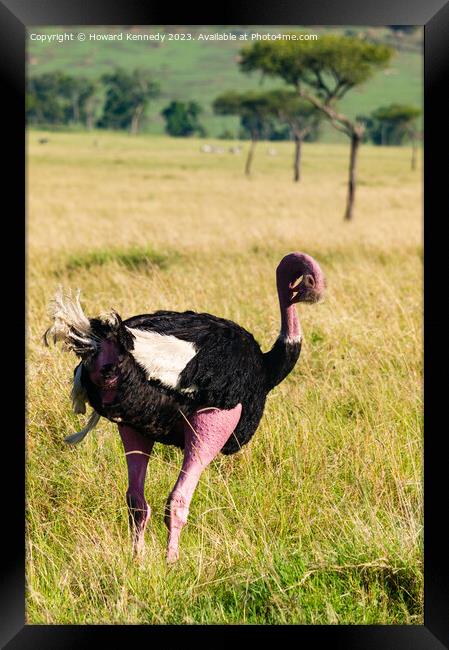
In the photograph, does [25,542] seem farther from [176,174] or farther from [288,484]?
[176,174]

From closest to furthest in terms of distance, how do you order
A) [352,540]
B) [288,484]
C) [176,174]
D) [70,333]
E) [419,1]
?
1. [70,333]
2. [419,1]
3. [352,540]
4. [288,484]
5. [176,174]

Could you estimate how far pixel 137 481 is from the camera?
9.50 ft

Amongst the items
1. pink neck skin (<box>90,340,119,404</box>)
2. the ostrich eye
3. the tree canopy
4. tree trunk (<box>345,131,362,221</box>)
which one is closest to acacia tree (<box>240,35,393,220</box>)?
the tree canopy

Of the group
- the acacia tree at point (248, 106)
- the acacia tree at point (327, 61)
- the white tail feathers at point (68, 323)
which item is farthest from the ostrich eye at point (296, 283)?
the acacia tree at point (248, 106)

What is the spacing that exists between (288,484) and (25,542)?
1.04 metres

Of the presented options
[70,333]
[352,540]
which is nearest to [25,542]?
[70,333]

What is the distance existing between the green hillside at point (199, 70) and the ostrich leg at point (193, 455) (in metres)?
57.6

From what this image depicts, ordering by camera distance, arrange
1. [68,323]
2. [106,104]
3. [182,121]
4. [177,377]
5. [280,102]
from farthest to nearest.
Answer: [106,104] < [182,121] < [280,102] < [177,377] < [68,323]

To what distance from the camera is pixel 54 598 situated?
284cm

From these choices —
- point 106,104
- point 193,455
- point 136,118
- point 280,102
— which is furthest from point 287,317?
point 106,104

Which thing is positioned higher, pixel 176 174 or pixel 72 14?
pixel 176 174

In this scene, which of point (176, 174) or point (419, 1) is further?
point (176, 174)

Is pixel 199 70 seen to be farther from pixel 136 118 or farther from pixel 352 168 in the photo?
pixel 352 168
